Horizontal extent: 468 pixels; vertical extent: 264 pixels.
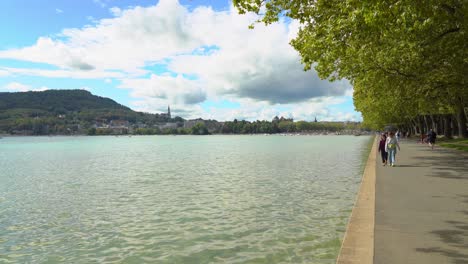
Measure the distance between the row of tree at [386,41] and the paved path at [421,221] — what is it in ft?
Result: 16.6

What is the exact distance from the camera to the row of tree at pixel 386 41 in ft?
38.7

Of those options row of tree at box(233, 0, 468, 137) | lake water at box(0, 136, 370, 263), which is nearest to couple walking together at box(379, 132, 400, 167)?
lake water at box(0, 136, 370, 263)

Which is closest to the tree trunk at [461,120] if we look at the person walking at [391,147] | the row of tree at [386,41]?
the row of tree at [386,41]

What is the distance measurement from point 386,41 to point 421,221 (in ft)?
45.4

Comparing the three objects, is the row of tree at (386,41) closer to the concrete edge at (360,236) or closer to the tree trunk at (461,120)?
the concrete edge at (360,236)

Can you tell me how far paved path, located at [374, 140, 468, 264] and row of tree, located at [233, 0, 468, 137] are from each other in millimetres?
5061

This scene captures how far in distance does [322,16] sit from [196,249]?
12708mm

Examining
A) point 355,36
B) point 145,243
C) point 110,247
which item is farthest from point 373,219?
point 355,36

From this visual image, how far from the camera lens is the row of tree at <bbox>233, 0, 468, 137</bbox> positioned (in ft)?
38.7

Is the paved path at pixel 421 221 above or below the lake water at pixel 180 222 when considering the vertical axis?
above

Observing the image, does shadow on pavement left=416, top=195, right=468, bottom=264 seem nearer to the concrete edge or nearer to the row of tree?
the concrete edge

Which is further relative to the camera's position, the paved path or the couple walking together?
the couple walking together

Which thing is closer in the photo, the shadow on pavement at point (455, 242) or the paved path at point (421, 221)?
the shadow on pavement at point (455, 242)

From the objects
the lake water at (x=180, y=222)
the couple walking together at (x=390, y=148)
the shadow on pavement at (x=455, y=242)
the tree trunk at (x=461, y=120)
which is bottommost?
the lake water at (x=180, y=222)
